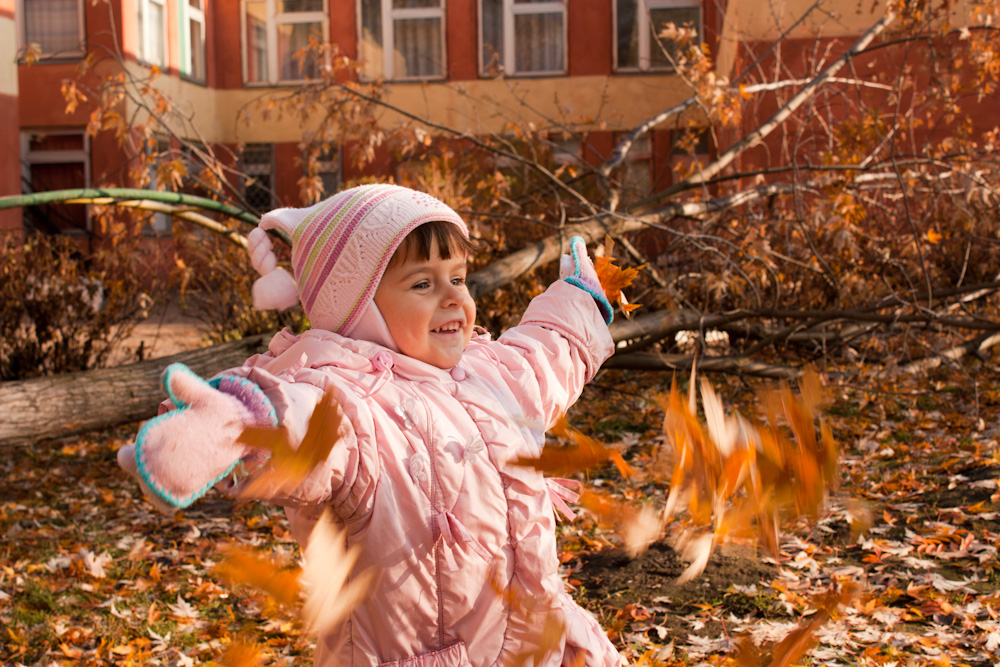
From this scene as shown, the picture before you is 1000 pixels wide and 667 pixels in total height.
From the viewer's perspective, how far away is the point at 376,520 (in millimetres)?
1654

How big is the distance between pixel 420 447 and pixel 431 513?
125 millimetres

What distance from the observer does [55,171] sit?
55.2 ft

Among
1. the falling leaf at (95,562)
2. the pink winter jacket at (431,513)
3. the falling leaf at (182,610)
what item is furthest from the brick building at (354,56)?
the pink winter jacket at (431,513)

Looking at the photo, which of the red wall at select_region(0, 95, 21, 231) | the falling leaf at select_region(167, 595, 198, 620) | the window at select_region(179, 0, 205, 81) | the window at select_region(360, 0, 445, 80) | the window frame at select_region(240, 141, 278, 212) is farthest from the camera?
the window frame at select_region(240, 141, 278, 212)

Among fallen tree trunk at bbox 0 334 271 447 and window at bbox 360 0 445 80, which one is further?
window at bbox 360 0 445 80

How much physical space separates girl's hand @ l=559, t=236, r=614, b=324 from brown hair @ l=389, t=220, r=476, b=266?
0.36m

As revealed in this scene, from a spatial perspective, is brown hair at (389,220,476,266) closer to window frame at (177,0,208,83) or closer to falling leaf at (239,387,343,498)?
falling leaf at (239,387,343,498)

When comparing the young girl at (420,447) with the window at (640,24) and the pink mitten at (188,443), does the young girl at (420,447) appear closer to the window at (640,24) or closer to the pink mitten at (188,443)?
the pink mitten at (188,443)

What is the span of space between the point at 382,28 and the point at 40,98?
6455 mm

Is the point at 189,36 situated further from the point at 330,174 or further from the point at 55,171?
the point at 330,174

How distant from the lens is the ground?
3.20 m

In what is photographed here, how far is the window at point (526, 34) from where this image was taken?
17.5 meters

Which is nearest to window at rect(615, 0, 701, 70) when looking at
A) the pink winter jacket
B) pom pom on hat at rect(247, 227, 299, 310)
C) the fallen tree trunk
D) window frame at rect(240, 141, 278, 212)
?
window frame at rect(240, 141, 278, 212)

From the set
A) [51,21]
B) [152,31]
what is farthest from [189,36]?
[51,21]
